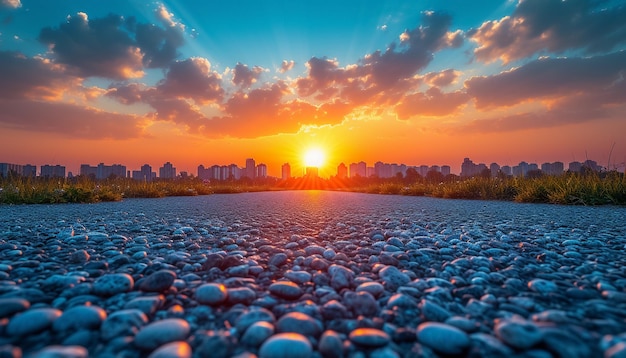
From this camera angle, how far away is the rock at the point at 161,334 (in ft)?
3.06

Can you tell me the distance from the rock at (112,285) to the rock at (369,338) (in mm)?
1094

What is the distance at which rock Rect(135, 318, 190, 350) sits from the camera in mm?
932

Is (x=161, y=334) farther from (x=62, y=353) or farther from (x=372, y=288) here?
(x=372, y=288)

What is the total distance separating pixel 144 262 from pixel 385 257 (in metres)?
1.57

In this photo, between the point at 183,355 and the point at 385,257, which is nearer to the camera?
the point at 183,355

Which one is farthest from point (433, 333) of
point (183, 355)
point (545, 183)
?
point (545, 183)

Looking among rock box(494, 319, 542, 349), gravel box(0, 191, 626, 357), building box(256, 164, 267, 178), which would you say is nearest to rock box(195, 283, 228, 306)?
gravel box(0, 191, 626, 357)

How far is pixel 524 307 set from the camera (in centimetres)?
125

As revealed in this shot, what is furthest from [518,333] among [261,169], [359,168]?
[359,168]

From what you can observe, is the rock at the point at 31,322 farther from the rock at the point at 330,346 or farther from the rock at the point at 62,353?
the rock at the point at 330,346

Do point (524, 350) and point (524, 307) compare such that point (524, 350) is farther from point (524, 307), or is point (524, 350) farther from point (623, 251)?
point (623, 251)

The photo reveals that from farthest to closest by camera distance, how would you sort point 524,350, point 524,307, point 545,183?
point 545,183
point 524,307
point 524,350

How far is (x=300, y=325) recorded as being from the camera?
108cm

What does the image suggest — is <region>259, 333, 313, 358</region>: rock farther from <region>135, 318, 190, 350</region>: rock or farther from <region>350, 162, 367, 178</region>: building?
<region>350, 162, 367, 178</region>: building
